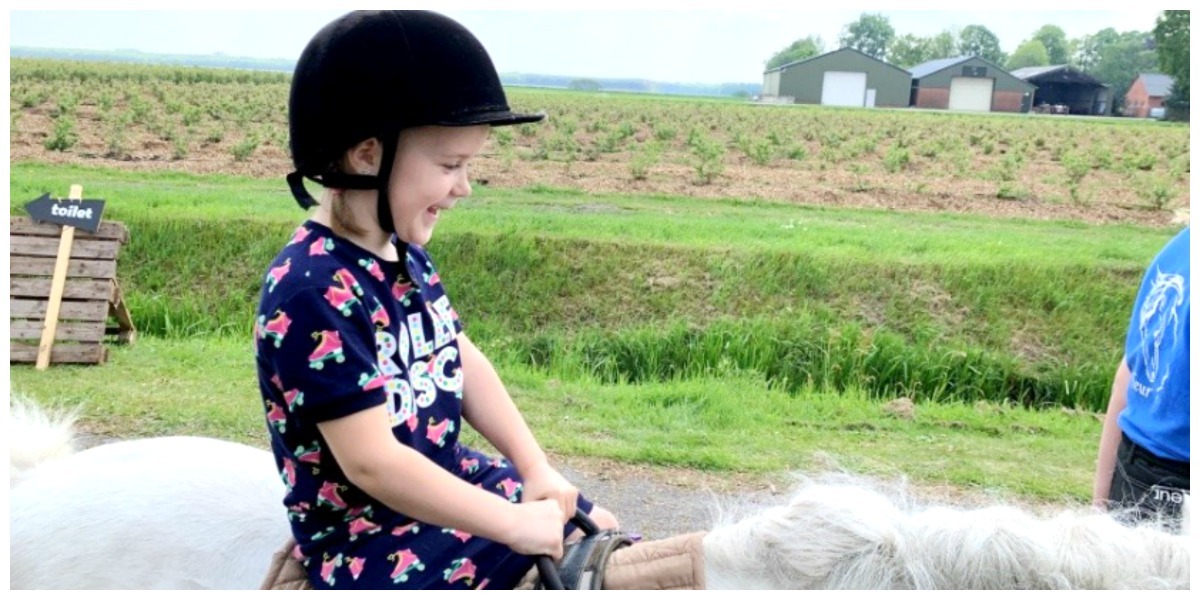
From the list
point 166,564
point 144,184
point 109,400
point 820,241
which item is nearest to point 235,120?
point 144,184

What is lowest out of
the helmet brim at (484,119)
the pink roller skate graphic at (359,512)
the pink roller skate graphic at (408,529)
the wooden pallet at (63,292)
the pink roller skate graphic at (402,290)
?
the wooden pallet at (63,292)

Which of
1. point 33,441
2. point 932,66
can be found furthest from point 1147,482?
point 932,66

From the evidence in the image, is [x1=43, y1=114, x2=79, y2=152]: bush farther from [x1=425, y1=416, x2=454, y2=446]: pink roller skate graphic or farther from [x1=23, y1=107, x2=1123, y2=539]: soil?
[x1=425, y1=416, x2=454, y2=446]: pink roller skate graphic

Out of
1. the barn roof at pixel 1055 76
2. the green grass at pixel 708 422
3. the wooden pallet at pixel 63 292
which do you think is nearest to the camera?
the green grass at pixel 708 422

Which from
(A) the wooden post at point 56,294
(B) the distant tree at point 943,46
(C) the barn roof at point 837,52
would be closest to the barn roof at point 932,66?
(C) the barn roof at point 837,52

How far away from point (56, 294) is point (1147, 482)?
7.59m

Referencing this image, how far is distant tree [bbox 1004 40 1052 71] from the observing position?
12836 millimetres

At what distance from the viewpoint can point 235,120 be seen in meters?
18.5

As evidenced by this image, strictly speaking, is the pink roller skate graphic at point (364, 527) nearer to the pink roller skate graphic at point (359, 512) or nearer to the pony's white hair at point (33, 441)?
the pink roller skate graphic at point (359, 512)

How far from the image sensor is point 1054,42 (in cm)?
1180

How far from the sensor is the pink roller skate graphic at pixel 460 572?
1.93 metres

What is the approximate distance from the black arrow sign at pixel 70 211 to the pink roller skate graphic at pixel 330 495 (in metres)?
7.25

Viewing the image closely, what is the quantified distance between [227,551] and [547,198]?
11934 mm

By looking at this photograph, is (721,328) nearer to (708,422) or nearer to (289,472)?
(708,422)
